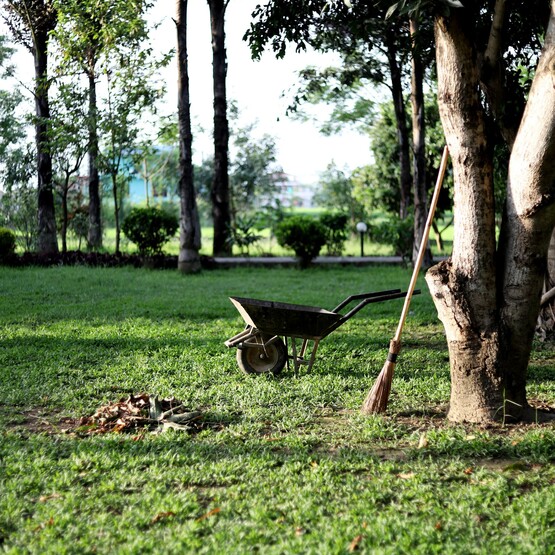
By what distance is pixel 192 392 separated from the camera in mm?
5840

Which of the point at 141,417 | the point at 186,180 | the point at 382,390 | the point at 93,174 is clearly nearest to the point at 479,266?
the point at 382,390

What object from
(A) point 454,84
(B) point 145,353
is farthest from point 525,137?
(B) point 145,353

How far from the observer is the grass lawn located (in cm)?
333

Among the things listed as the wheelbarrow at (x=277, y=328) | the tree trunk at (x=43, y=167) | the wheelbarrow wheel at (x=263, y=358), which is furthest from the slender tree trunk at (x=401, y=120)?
the wheelbarrow wheel at (x=263, y=358)

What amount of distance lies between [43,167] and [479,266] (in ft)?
47.1

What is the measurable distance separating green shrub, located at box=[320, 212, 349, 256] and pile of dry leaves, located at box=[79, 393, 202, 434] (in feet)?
44.4

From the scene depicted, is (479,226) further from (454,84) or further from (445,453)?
(445,453)

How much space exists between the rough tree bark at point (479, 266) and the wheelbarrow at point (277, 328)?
80 centimetres

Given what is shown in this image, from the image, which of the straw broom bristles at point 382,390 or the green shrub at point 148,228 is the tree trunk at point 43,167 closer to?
the green shrub at point 148,228

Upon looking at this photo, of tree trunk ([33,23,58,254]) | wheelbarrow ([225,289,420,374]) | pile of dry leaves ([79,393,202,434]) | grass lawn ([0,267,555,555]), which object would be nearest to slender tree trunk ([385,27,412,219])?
tree trunk ([33,23,58,254])

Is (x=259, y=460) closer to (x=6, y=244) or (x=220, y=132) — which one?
(x=6, y=244)

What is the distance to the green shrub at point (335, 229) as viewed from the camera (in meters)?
18.7

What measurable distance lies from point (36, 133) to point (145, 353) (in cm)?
1220

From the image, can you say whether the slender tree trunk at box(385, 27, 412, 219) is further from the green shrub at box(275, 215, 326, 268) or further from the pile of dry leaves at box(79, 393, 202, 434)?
the pile of dry leaves at box(79, 393, 202, 434)
